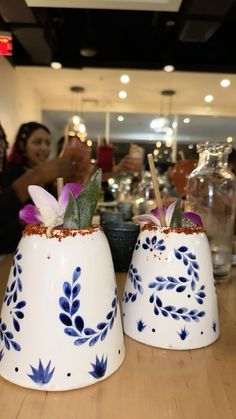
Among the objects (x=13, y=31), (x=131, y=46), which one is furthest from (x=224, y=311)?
(x=131, y=46)

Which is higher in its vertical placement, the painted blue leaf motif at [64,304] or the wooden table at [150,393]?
the painted blue leaf motif at [64,304]

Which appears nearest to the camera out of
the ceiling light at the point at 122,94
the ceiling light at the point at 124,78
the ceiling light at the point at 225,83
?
the ceiling light at the point at 124,78

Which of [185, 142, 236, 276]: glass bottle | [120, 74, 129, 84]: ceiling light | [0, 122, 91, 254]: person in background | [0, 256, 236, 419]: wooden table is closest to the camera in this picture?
[0, 256, 236, 419]: wooden table

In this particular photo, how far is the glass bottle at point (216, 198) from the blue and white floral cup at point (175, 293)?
39cm

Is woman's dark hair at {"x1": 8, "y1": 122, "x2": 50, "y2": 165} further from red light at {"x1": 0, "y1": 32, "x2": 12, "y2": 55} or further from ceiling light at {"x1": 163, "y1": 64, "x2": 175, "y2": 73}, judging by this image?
ceiling light at {"x1": 163, "y1": 64, "x2": 175, "y2": 73}

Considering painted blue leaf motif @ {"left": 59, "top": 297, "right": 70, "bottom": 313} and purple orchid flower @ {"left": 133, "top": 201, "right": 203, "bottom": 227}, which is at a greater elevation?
purple orchid flower @ {"left": 133, "top": 201, "right": 203, "bottom": 227}

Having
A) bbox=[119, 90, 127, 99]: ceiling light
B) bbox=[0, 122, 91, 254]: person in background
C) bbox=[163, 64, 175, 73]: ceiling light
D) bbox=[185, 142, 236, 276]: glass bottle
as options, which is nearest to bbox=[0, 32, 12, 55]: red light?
bbox=[0, 122, 91, 254]: person in background

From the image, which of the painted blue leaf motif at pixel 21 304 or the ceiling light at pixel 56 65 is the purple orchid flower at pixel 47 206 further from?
the ceiling light at pixel 56 65

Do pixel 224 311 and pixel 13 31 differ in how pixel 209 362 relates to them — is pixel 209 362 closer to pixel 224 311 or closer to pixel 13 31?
pixel 224 311

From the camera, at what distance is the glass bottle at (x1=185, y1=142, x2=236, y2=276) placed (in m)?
0.88

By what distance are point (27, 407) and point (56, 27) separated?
13.7 ft

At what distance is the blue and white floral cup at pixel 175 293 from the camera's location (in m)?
0.48

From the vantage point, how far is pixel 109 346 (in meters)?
0.42

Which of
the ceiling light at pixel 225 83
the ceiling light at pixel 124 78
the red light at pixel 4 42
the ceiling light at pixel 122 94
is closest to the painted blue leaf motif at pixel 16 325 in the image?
the red light at pixel 4 42
